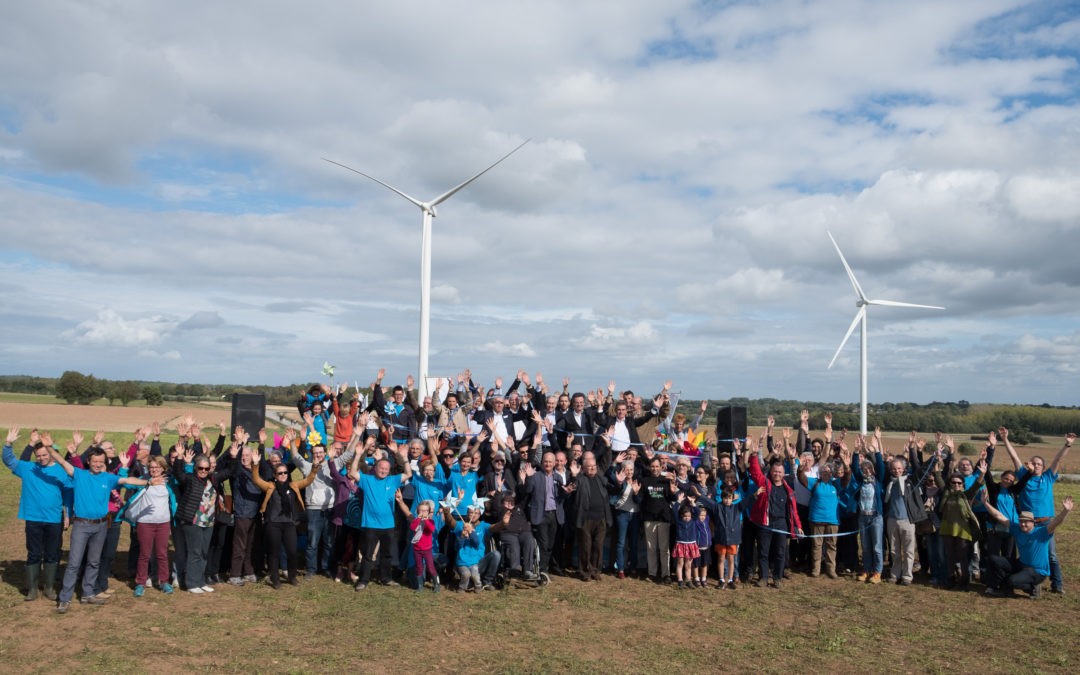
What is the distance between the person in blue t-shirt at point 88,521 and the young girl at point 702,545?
7780 millimetres

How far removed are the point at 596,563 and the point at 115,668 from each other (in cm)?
664

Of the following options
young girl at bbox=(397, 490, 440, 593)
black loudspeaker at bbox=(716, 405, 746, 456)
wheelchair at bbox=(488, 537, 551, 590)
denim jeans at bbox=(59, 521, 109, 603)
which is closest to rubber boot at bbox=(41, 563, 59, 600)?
denim jeans at bbox=(59, 521, 109, 603)

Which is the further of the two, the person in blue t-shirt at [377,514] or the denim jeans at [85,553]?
the person in blue t-shirt at [377,514]

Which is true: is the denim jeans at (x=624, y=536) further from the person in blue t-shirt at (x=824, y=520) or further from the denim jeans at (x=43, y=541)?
the denim jeans at (x=43, y=541)

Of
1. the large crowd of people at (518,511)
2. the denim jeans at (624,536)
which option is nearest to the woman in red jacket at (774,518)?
the large crowd of people at (518,511)

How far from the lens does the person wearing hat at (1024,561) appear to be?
37.0 feet

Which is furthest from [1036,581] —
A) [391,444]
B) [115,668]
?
[115,668]

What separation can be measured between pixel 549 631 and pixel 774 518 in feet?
13.9

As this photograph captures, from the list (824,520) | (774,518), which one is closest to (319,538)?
(774,518)

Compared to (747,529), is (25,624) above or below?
below

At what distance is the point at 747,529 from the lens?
1219cm

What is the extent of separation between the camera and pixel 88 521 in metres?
9.75

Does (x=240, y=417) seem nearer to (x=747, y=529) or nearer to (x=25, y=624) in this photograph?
(x=25, y=624)

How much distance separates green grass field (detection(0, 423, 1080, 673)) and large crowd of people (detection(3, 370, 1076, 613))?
1.54 feet
